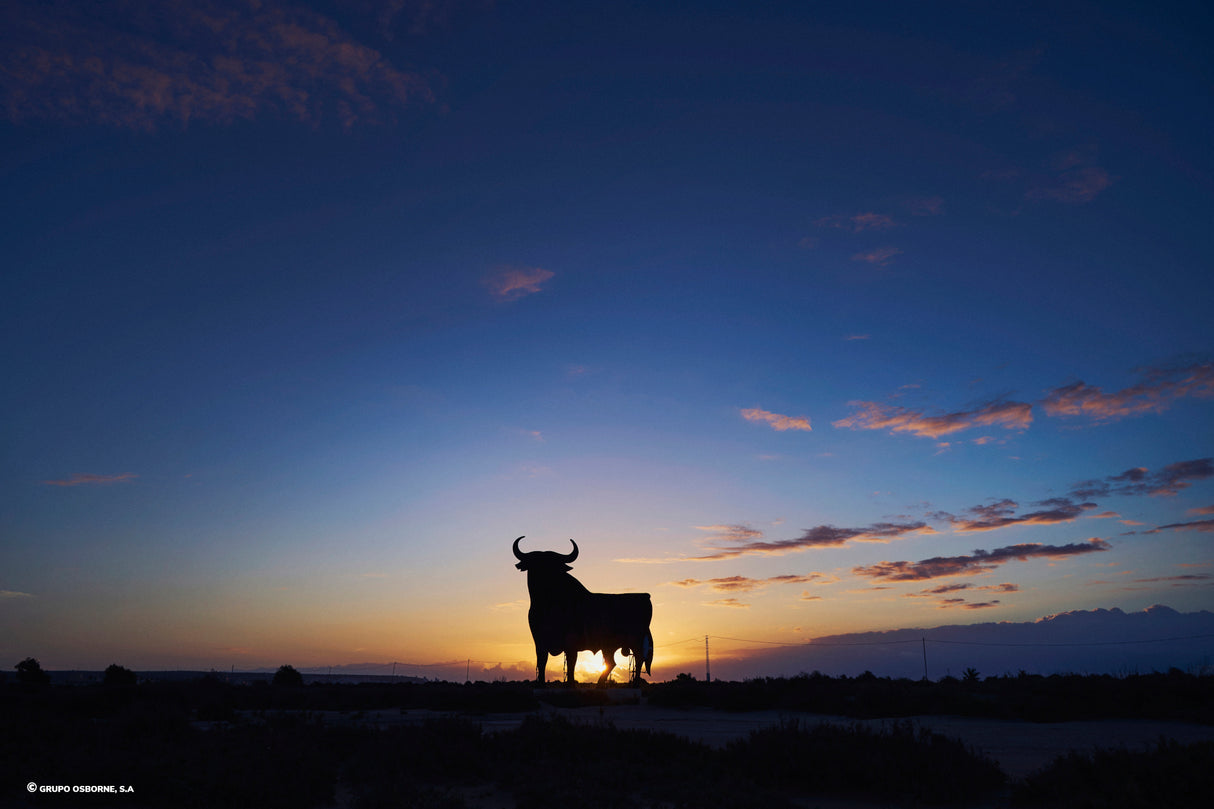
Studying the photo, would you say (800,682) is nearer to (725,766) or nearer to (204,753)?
(725,766)

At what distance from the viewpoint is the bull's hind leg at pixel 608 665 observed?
2323 centimetres

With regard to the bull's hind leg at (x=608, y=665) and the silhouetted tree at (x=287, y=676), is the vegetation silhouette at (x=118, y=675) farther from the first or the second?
the bull's hind leg at (x=608, y=665)

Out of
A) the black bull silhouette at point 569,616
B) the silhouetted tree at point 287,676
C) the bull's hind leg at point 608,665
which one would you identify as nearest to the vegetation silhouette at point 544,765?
the black bull silhouette at point 569,616

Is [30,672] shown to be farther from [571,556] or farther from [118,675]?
[571,556]

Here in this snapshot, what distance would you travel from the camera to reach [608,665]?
23578 millimetres

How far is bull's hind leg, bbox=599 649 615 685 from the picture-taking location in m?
23.2

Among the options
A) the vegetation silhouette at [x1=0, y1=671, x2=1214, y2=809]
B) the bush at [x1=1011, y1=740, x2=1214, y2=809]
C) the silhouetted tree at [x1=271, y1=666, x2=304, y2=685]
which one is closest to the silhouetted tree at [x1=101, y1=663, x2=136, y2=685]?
the silhouetted tree at [x1=271, y1=666, x2=304, y2=685]

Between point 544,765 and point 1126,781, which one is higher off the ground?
point 1126,781

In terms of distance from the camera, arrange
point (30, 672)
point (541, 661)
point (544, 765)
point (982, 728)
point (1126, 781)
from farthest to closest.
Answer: point (30, 672)
point (541, 661)
point (982, 728)
point (544, 765)
point (1126, 781)

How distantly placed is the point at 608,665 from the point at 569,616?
3.23 m

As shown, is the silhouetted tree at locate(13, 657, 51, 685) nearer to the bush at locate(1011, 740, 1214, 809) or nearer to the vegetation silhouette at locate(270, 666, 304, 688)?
the vegetation silhouette at locate(270, 666, 304, 688)

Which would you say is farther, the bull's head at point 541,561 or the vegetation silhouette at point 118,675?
the vegetation silhouette at point 118,675

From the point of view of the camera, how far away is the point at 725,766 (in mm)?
9516

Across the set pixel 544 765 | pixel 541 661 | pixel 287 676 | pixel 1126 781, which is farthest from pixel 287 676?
pixel 1126 781
